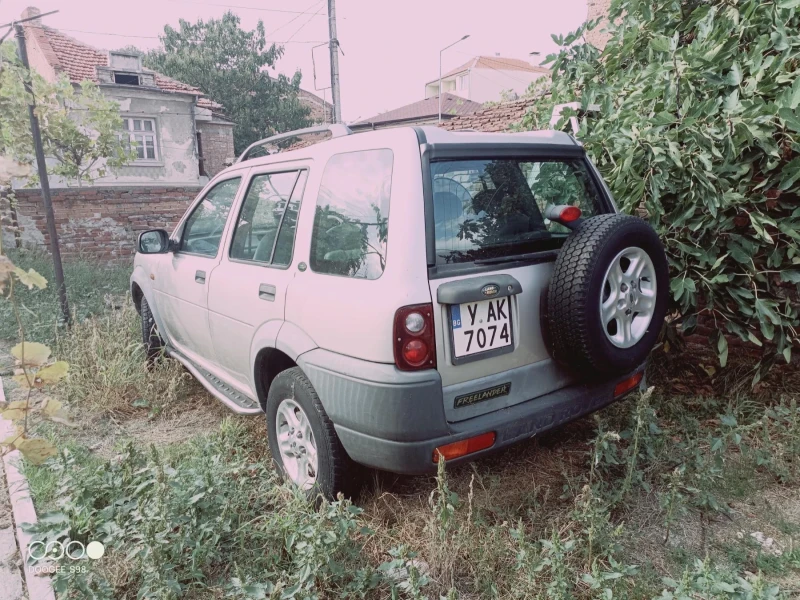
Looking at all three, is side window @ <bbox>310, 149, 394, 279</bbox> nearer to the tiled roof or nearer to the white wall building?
the tiled roof

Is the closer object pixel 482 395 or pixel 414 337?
pixel 414 337

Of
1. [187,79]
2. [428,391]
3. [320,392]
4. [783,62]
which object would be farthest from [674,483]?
[187,79]

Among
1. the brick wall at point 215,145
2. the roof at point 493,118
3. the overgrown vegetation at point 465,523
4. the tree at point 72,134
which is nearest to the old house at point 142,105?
the brick wall at point 215,145

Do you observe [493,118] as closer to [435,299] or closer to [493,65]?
[435,299]

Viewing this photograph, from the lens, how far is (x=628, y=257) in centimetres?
275

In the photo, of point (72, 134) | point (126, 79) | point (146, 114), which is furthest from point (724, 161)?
point (126, 79)

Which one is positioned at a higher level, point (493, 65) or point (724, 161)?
point (493, 65)

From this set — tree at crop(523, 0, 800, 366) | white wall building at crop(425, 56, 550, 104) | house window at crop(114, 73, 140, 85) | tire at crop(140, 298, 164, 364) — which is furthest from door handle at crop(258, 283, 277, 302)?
white wall building at crop(425, 56, 550, 104)

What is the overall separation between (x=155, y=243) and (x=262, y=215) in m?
1.34

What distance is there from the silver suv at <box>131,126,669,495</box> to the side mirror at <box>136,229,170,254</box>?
4.36ft

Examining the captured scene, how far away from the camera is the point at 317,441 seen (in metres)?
2.64

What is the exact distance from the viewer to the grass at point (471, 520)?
7.42 feet

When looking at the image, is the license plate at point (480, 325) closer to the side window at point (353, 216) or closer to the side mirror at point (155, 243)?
the side window at point (353, 216)

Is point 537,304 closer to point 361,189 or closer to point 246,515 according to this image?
point 361,189
